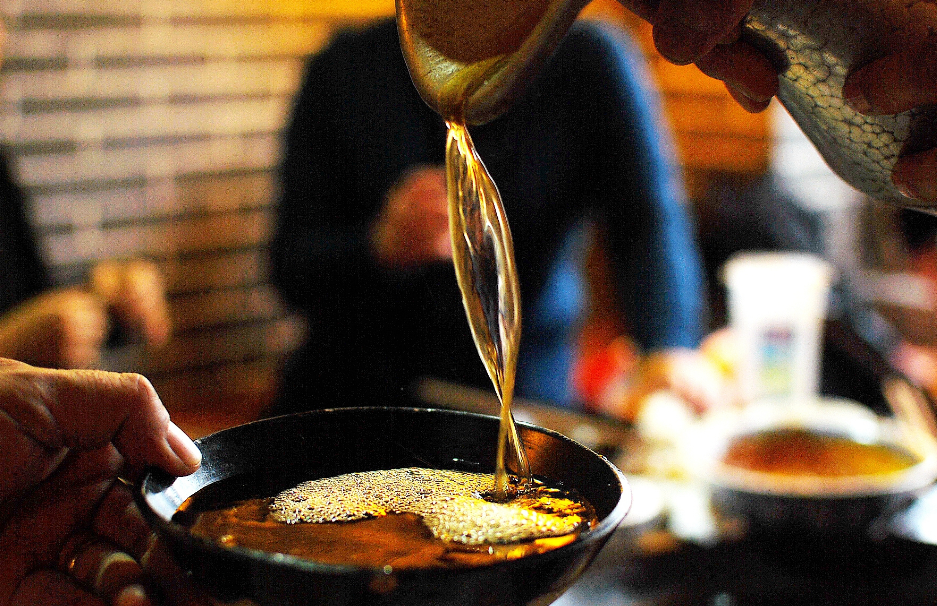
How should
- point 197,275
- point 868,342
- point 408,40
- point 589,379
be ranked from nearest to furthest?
point 408,40 < point 868,342 < point 589,379 < point 197,275

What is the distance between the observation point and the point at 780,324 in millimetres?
1774

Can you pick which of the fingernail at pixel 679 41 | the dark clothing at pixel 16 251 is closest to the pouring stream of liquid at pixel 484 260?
the fingernail at pixel 679 41

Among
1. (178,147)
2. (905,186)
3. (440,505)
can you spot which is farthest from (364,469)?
(178,147)

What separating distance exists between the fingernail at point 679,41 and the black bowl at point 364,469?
0.38 m

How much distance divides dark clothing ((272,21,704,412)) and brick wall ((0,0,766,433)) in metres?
1.04

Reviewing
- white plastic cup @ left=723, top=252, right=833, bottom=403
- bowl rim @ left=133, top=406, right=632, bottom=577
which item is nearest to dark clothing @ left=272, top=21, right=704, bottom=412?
white plastic cup @ left=723, top=252, right=833, bottom=403

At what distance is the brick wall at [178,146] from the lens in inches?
129

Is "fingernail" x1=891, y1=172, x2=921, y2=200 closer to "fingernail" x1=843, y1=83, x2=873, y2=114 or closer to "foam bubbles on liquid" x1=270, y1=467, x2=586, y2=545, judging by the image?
"fingernail" x1=843, y1=83, x2=873, y2=114

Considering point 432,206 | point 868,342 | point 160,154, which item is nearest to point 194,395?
point 160,154

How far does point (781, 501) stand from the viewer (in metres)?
1.22

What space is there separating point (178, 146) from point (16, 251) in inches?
44.6

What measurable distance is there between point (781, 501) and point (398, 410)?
2.14 ft

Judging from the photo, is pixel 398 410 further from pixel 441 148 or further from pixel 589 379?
pixel 589 379

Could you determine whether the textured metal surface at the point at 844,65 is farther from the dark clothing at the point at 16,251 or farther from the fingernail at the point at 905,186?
the dark clothing at the point at 16,251
